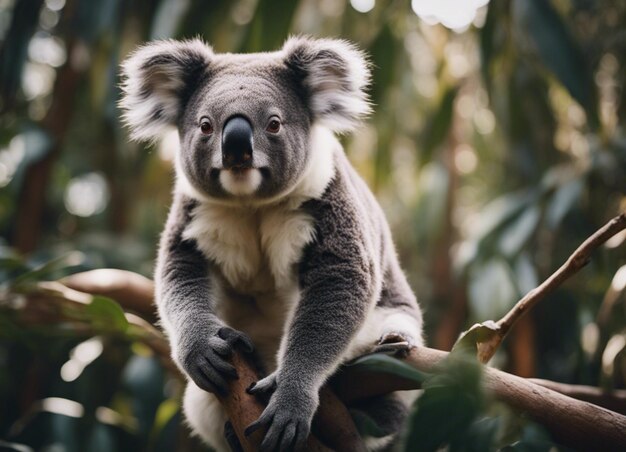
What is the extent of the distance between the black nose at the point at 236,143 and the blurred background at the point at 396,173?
3.36 ft

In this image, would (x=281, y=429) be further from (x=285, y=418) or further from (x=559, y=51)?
(x=559, y=51)

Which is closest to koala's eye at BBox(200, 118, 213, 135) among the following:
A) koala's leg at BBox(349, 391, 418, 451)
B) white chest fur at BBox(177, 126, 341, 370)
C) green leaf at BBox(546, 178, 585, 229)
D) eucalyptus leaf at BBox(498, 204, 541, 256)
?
white chest fur at BBox(177, 126, 341, 370)

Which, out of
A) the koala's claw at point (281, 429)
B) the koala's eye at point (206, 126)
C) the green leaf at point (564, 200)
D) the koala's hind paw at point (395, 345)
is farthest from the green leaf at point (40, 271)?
the green leaf at point (564, 200)

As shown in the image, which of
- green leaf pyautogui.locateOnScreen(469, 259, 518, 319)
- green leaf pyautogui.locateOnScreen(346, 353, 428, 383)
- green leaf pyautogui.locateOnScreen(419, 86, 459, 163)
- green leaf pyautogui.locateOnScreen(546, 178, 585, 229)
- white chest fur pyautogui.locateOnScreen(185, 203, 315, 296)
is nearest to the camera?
green leaf pyautogui.locateOnScreen(346, 353, 428, 383)

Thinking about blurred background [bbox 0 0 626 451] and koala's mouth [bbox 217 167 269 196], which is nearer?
koala's mouth [bbox 217 167 269 196]

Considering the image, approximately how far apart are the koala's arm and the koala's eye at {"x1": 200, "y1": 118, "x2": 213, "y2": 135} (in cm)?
34

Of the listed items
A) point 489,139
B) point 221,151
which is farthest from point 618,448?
point 489,139

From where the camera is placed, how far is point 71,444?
3.29m

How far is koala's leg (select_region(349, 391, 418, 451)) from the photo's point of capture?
2340mm

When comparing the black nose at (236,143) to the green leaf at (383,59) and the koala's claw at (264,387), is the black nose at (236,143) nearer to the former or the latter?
the koala's claw at (264,387)

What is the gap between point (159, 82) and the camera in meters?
2.58

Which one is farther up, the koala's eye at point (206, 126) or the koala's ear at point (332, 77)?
the koala's ear at point (332, 77)

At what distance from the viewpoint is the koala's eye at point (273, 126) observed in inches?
88.0

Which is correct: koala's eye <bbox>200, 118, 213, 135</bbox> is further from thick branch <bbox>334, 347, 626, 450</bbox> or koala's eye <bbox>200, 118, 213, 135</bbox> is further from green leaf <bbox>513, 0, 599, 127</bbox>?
green leaf <bbox>513, 0, 599, 127</bbox>
